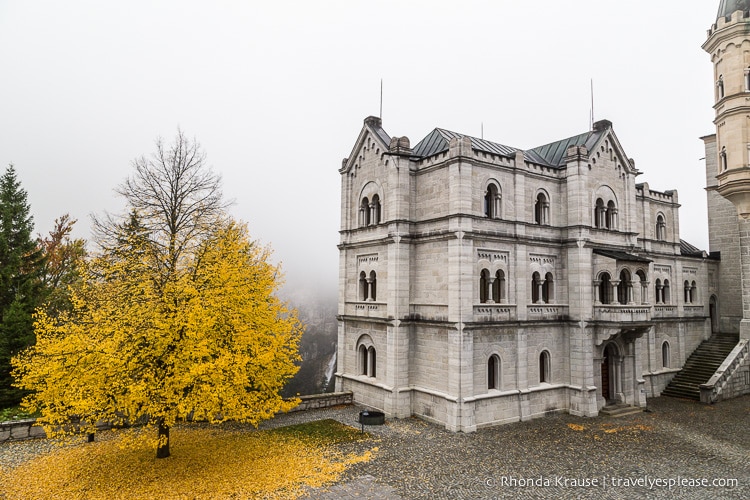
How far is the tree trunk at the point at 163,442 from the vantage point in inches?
656

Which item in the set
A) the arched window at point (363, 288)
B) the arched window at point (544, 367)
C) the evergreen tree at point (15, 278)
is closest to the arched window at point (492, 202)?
the arched window at point (363, 288)

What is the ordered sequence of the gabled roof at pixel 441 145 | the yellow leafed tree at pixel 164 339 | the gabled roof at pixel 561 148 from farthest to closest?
the gabled roof at pixel 561 148 → the gabled roof at pixel 441 145 → the yellow leafed tree at pixel 164 339

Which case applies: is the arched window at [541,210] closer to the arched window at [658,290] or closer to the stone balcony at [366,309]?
the stone balcony at [366,309]

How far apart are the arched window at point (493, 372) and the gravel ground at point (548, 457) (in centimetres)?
217

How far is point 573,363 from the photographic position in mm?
25547

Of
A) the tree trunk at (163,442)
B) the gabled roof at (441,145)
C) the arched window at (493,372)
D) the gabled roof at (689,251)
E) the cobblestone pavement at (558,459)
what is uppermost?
the gabled roof at (441,145)

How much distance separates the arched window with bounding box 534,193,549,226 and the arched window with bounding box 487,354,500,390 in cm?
859

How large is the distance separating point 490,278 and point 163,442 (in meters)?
16.8

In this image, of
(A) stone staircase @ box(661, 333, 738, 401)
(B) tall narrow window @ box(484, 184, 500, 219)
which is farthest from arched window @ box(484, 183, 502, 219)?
(A) stone staircase @ box(661, 333, 738, 401)

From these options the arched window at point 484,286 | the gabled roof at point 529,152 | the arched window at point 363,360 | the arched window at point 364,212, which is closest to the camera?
the arched window at point 484,286

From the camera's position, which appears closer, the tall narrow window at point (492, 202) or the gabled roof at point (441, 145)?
the tall narrow window at point (492, 202)

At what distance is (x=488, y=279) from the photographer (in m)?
24.0

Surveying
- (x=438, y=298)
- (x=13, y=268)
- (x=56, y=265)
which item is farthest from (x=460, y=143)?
(x=56, y=265)

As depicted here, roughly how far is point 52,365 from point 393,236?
16.3 metres
